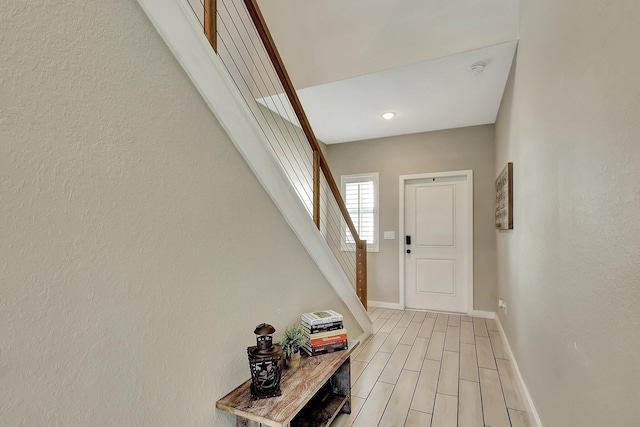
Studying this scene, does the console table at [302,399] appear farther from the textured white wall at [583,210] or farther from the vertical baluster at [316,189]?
the textured white wall at [583,210]

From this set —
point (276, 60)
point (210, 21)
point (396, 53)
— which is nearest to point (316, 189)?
point (276, 60)

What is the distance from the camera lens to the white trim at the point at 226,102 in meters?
1.18

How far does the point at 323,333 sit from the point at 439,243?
295 centimetres

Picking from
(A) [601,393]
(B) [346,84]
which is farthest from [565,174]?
(B) [346,84]

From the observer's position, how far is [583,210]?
1140mm

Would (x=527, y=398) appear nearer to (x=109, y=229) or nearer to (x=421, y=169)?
(x=109, y=229)

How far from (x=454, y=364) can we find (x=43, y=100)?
3.15 m

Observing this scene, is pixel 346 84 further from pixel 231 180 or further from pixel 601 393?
pixel 601 393

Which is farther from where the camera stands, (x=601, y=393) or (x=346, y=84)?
(x=346, y=84)

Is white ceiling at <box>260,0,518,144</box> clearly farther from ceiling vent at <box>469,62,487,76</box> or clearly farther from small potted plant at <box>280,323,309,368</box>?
small potted plant at <box>280,323,309,368</box>

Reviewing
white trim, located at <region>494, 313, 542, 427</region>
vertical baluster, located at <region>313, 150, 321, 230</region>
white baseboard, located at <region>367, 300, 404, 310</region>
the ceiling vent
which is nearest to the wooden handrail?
vertical baluster, located at <region>313, 150, 321, 230</region>

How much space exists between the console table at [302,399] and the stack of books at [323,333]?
0.14ft

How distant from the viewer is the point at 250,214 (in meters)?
1.64

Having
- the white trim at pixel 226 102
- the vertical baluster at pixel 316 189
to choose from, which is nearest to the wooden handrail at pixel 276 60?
the vertical baluster at pixel 316 189
